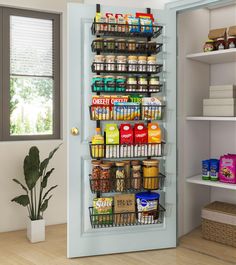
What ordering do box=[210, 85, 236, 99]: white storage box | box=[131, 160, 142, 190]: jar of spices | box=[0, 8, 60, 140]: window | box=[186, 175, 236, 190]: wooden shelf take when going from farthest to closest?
box=[0, 8, 60, 140]: window, box=[210, 85, 236, 99]: white storage box, box=[186, 175, 236, 190]: wooden shelf, box=[131, 160, 142, 190]: jar of spices

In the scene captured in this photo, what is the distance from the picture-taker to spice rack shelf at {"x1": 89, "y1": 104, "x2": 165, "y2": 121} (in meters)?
2.85

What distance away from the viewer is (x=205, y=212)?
3.39 meters

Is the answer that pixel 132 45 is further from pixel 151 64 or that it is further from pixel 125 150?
pixel 125 150

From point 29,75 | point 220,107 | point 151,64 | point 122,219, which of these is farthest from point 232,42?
point 29,75

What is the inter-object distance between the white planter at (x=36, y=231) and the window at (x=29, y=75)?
867 mm

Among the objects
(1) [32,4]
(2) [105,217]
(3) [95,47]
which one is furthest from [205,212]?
(1) [32,4]

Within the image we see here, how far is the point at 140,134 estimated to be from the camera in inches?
114

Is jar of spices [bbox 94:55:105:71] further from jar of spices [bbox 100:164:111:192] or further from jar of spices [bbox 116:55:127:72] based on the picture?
jar of spices [bbox 100:164:111:192]

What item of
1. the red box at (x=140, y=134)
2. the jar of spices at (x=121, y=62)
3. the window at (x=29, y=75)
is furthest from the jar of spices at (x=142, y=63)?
the window at (x=29, y=75)

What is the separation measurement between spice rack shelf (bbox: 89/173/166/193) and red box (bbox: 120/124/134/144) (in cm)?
28

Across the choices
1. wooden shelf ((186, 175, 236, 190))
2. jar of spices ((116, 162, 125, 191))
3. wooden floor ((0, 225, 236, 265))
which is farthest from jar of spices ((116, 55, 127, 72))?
wooden floor ((0, 225, 236, 265))

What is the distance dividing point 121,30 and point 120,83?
0.39m

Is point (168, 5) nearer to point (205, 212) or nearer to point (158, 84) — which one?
point (158, 84)

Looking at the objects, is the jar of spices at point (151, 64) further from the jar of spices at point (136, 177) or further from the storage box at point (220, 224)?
the storage box at point (220, 224)
